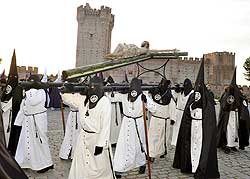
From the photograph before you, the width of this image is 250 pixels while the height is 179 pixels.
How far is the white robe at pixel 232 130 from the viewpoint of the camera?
8.36 m

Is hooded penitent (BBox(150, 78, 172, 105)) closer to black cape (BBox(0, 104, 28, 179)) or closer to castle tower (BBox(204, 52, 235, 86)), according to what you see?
black cape (BBox(0, 104, 28, 179))

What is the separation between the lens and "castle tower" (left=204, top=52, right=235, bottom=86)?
4325 cm

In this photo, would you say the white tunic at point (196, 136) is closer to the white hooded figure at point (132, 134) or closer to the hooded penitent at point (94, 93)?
the white hooded figure at point (132, 134)

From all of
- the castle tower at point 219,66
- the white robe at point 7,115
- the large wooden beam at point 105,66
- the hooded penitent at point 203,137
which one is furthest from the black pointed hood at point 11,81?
the castle tower at point 219,66

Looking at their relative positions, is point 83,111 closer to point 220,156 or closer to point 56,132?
point 220,156

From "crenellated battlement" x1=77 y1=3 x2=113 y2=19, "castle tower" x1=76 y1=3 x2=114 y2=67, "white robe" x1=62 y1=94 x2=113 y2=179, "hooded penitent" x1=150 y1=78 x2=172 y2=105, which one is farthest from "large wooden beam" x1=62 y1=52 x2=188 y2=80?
"crenellated battlement" x1=77 y1=3 x2=113 y2=19

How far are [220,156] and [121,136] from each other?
3.40m

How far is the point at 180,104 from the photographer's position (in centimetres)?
798

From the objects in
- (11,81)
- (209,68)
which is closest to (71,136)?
(11,81)

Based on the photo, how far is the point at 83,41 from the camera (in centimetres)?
4234

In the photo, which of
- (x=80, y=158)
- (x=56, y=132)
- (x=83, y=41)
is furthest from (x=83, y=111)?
(x=83, y=41)

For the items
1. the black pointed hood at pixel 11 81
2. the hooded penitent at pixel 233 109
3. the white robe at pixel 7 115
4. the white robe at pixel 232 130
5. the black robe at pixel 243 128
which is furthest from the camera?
the black robe at pixel 243 128

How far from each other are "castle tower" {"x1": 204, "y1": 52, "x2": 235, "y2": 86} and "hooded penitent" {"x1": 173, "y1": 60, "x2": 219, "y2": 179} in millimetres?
37979

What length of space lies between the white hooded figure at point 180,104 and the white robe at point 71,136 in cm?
258
